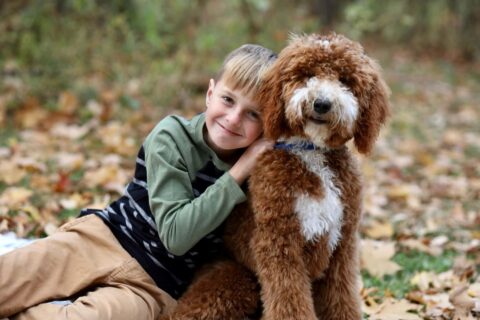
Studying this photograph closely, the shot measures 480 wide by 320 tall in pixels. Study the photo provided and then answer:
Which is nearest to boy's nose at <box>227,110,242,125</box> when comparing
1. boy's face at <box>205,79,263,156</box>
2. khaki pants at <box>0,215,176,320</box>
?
boy's face at <box>205,79,263,156</box>

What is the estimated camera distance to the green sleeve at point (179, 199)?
8.38ft

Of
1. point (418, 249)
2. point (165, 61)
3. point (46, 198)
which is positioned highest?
point (165, 61)

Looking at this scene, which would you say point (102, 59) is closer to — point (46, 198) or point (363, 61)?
point (46, 198)

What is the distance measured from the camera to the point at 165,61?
8.30 meters

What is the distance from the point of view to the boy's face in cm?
268

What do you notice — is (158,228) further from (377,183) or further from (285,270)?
(377,183)

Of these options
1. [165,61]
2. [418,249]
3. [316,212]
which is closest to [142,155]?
[316,212]

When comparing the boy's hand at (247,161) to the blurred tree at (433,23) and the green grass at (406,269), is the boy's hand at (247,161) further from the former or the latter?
the blurred tree at (433,23)

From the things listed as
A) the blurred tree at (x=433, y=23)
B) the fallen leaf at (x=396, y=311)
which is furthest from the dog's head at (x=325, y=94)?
the blurred tree at (x=433, y=23)

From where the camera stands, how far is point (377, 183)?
5984 mm

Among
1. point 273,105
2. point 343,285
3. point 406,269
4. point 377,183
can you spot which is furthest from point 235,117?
point 377,183

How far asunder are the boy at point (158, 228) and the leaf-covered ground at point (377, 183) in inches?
38.8

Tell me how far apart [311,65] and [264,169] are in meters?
0.50

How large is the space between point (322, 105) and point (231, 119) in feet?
1.99
